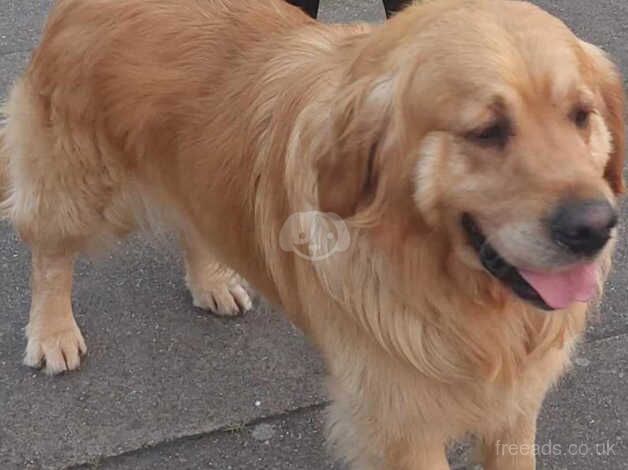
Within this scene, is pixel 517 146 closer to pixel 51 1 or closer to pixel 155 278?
pixel 155 278

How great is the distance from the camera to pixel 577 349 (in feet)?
12.5

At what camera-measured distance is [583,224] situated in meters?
2.14

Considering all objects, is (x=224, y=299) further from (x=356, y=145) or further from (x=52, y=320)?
(x=356, y=145)

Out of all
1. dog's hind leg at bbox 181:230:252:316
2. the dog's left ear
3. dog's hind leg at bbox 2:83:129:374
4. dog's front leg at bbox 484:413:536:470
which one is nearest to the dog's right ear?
the dog's left ear

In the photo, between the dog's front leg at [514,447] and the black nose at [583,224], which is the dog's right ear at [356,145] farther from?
the dog's front leg at [514,447]

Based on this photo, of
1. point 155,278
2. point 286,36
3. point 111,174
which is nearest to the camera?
point 286,36

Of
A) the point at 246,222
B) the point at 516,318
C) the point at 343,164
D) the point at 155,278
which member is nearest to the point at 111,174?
the point at 246,222

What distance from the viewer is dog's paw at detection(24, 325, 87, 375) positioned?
12.5 feet

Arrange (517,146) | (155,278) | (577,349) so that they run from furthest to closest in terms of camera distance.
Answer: (155,278) < (577,349) < (517,146)

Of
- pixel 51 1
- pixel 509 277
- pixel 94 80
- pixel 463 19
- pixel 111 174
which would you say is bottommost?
pixel 51 1

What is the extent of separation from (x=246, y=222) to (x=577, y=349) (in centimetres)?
150

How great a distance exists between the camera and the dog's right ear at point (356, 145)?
237 cm

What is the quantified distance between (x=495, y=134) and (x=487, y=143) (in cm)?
3
